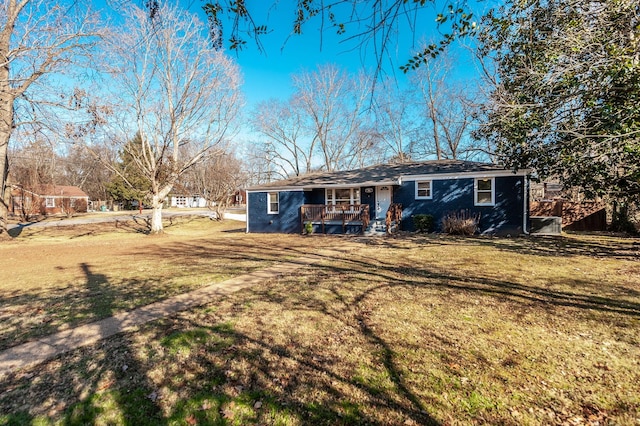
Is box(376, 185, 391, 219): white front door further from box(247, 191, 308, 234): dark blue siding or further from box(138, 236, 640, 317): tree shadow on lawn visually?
box(138, 236, 640, 317): tree shadow on lawn

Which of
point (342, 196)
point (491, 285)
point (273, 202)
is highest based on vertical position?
point (342, 196)

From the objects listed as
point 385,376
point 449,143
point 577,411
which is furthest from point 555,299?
point 449,143

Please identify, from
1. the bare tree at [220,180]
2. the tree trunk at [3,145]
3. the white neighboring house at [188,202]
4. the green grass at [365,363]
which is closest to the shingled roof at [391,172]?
the green grass at [365,363]

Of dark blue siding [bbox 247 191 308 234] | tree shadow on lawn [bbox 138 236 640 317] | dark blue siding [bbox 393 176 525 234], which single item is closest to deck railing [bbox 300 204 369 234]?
dark blue siding [bbox 247 191 308 234]

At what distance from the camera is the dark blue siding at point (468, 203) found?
550 inches

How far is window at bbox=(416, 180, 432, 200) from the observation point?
15625 mm

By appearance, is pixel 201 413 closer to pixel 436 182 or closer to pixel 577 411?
pixel 577 411

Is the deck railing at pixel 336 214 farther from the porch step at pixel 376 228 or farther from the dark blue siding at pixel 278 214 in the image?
the dark blue siding at pixel 278 214

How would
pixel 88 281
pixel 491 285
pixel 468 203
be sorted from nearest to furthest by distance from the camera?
pixel 491 285 < pixel 88 281 < pixel 468 203

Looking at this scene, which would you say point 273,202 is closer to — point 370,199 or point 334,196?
point 334,196

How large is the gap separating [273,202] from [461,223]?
10942 millimetres

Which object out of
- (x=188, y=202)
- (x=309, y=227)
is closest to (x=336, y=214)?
(x=309, y=227)

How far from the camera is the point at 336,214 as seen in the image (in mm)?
17016

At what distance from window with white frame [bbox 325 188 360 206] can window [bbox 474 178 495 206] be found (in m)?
6.09
